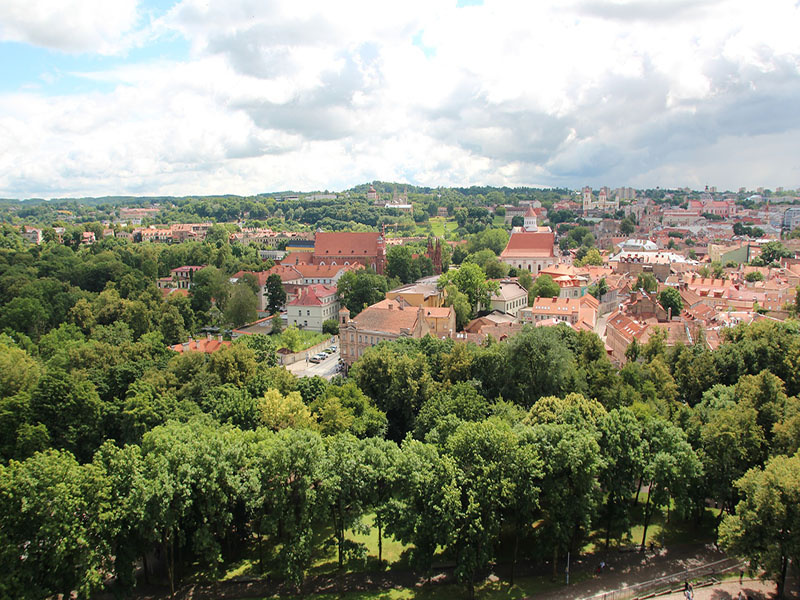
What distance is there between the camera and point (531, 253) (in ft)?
349

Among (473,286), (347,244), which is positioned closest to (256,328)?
(473,286)

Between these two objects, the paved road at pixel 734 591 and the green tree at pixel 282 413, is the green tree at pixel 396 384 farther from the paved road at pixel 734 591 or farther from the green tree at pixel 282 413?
the paved road at pixel 734 591

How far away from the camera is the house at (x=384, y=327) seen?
54.6 meters

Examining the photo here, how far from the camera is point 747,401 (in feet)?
97.4

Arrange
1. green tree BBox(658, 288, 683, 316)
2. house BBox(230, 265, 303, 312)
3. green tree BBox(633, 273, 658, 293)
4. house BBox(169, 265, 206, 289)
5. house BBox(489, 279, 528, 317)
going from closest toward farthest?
1. green tree BBox(658, 288, 683, 316)
2. house BBox(489, 279, 528, 317)
3. green tree BBox(633, 273, 658, 293)
4. house BBox(230, 265, 303, 312)
5. house BBox(169, 265, 206, 289)

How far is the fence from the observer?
897 inches

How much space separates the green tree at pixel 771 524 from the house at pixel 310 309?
54.3 metres

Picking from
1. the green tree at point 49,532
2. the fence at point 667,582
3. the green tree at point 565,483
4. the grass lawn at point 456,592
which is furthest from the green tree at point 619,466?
the green tree at point 49,532

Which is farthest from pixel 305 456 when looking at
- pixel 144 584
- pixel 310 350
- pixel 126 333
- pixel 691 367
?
pixel 126 333

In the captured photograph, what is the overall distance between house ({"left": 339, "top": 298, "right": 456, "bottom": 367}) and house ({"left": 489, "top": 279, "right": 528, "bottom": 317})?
1573 cm

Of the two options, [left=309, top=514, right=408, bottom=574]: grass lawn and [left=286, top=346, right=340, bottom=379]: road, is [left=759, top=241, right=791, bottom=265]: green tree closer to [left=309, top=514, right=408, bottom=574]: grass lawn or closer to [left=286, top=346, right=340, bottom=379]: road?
[left=286, top=346, right=340, bottom=379]: road

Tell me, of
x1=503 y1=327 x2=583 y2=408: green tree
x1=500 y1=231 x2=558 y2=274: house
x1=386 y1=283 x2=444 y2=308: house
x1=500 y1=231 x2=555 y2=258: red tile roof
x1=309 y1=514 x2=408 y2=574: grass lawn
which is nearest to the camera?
x1=309 y1=514 x2=408 y2=574: grass lawn

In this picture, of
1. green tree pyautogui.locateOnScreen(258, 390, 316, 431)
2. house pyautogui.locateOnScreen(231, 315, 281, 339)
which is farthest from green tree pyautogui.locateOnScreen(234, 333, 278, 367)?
house pyautogui.locateOnScreen(231, 315, 281, 339)

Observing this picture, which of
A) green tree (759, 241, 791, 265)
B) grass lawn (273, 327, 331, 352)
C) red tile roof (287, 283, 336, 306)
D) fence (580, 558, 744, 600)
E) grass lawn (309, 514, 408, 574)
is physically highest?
green tree (759, 241, 791, 265)
